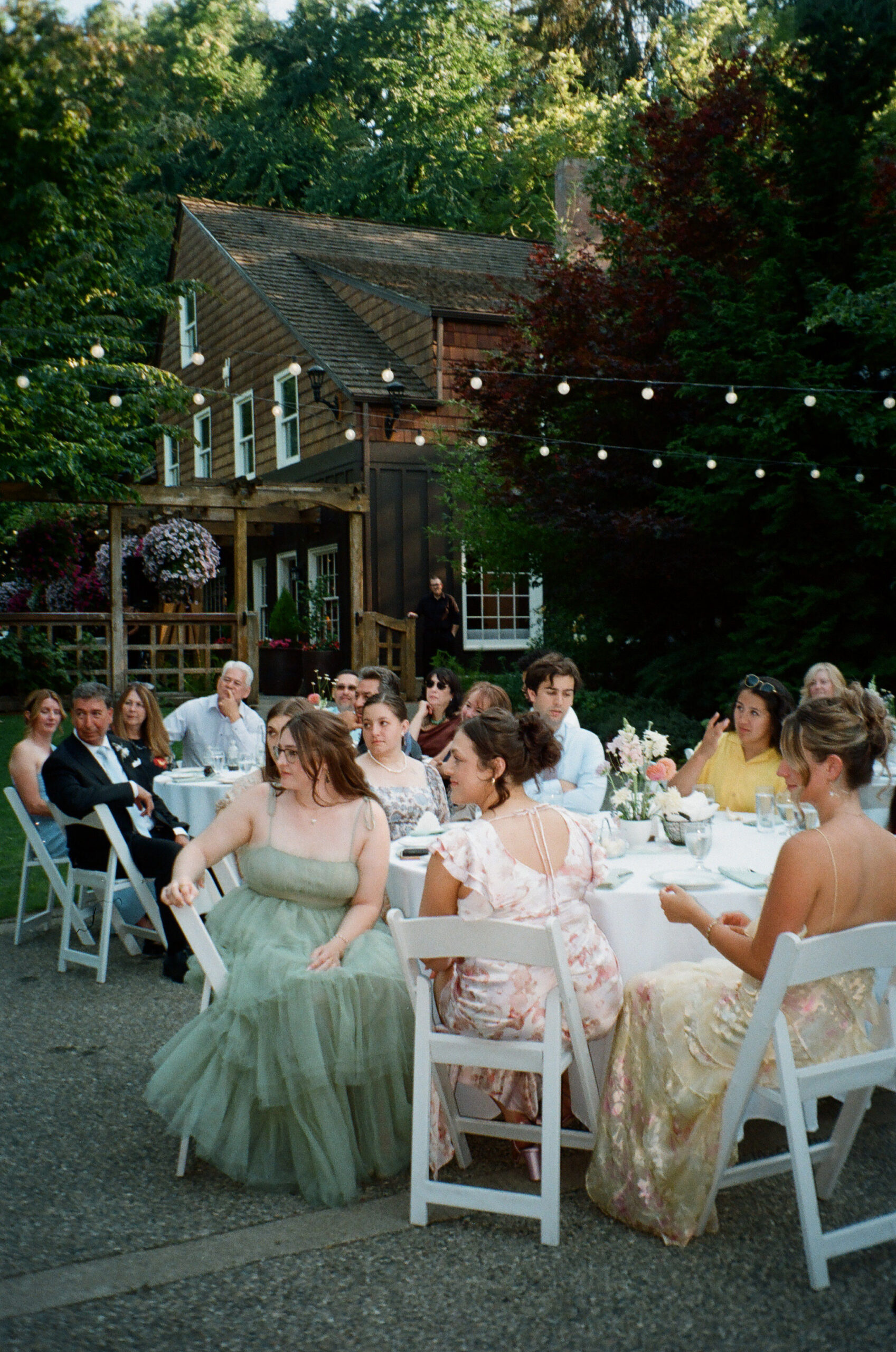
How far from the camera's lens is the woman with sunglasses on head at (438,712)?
22.2ft

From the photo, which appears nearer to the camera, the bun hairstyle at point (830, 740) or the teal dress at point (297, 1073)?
the bun hairstyle at point (830, 740)

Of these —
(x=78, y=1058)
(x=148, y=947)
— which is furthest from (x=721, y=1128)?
(x=148, y=947)

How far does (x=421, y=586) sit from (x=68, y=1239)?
48.4 ft

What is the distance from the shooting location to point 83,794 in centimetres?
555

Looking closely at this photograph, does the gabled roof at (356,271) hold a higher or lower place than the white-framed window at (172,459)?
higher

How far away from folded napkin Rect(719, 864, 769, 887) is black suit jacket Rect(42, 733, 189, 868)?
9.18 ft

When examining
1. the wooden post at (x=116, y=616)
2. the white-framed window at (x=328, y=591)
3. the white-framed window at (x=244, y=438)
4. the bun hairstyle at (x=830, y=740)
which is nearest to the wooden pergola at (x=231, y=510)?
the wooden post at (x=116, y=616)

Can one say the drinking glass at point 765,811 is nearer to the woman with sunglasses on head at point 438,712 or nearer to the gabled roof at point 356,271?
the woman with sunglasses on head at point 438,712

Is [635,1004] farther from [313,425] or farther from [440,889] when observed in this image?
[313,425]

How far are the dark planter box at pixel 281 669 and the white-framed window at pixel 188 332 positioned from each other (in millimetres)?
8215

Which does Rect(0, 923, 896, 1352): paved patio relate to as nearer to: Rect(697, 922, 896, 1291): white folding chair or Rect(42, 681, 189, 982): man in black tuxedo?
Rect(697, 922, 896, 1291): white folding chair

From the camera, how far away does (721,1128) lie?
2.88 meters

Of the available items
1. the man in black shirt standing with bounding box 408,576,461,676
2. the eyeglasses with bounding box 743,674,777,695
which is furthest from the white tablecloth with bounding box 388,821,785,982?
the man in black shirt standing with bounding box 408,576,461,676

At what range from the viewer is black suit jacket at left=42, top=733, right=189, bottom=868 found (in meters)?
5.56
